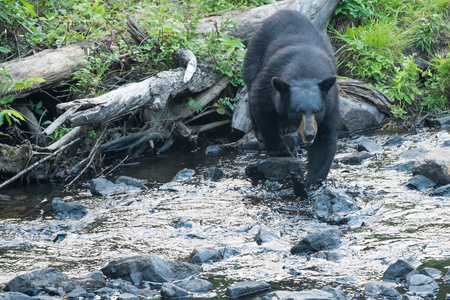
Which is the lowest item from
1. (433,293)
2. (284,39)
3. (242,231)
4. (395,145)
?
(395,145)

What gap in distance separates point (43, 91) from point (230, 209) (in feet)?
9.38

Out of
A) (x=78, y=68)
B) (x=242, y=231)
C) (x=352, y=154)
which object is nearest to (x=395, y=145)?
(x=352, y=154)

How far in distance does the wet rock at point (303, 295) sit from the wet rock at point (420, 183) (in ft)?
8.36

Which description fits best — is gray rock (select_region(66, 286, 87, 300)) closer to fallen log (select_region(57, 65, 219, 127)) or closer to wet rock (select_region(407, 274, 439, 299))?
wet rock (select_region(407, 274, 439, 299))

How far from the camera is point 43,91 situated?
6.67m

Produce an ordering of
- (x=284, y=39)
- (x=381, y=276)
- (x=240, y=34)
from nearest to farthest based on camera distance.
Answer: (x=381, y=276) < (x=284, y=39) < (x=240, y=34)

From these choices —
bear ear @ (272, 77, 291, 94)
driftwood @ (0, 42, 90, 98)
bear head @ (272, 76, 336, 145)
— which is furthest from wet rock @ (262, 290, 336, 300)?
driftwood @ (0, 42, 90, 98)

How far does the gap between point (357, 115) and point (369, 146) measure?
3.79 feet

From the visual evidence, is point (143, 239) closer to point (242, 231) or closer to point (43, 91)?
point (242, 231)

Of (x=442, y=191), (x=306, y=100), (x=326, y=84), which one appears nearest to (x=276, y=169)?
(x=306, y=100)

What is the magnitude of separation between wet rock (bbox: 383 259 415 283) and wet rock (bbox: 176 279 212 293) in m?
1.04

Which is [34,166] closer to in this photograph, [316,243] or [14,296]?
[14,296]

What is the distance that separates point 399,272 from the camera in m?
3.44

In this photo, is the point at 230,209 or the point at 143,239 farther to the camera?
the point at 230,209
